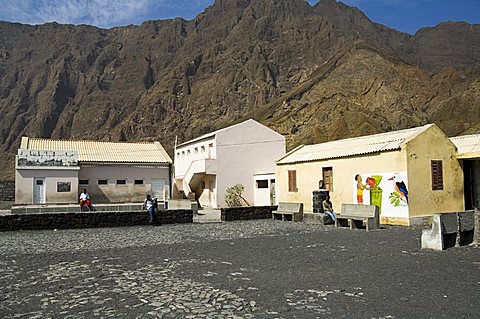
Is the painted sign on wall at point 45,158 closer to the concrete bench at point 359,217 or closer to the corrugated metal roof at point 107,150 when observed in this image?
the corrugated metal roof at point 107,150

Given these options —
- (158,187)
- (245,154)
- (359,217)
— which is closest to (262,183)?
(245,154)

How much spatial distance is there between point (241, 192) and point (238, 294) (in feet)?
94.1

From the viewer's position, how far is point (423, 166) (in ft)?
67.9

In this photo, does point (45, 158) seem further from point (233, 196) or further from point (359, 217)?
point (359, 217)

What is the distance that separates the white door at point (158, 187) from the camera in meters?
38.7

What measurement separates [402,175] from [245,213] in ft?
27.4

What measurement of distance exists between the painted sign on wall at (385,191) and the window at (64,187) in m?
→ 22.2

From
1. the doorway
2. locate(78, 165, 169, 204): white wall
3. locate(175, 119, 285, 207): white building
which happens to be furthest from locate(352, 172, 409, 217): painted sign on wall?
locate(78, 165, 169, 204): white wall

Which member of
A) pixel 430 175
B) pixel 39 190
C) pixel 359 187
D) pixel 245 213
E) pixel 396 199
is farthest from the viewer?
pixel 39 190

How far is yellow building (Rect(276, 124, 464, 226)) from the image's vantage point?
20.2m

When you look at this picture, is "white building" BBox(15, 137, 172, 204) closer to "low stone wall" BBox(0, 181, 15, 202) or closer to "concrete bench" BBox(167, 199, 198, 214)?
"low stone wall" BBox(0, 181, 15, 202)

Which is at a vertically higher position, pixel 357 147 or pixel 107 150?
pixel 107 150

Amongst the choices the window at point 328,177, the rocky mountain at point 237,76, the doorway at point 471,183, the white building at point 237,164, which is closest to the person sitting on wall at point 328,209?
the window at point 328,177

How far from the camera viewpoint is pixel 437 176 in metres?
21.2
